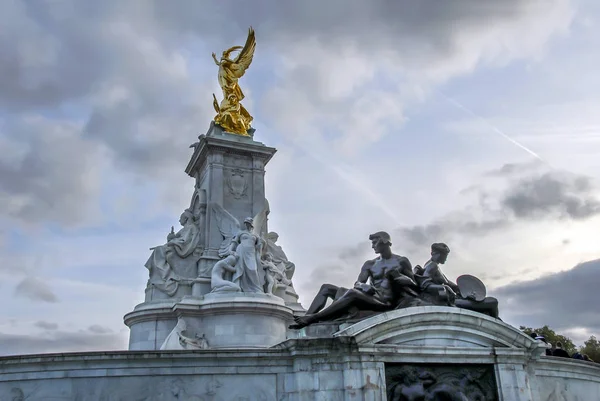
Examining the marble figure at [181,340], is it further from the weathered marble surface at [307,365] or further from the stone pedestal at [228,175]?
the weathered marble surface at [307,365]

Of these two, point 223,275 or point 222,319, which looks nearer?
point 222,319

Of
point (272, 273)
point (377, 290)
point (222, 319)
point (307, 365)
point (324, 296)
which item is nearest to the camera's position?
point (307, 365)

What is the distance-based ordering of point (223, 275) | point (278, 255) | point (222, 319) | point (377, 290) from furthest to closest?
point (278, 255) < point (223, 275) < point (222, 319) < point (377, 290)

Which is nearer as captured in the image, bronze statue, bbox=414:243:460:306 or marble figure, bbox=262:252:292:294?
bronze statue, bbox=414:243:460:306

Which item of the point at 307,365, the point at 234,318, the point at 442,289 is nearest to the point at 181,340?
the point at 234,318

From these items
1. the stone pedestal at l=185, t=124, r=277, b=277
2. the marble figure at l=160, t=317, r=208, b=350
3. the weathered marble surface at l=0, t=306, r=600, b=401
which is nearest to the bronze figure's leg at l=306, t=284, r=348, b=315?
the weathered marble surface at l=0, t=306, r=600, b=401

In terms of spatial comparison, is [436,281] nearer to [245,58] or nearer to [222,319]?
[222,319]

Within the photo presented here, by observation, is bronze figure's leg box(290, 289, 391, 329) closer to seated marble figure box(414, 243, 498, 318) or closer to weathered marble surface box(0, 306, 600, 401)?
weathered marble surface box(0, 306, 600, 401)

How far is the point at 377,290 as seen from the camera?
12.0 metres

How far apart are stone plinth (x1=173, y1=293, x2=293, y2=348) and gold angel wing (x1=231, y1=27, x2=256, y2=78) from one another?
1059 cm

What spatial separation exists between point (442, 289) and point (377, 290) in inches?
51.4

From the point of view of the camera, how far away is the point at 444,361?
10891mm

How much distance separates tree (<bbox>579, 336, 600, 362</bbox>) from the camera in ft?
162

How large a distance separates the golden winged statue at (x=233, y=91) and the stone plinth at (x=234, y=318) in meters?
7.84
